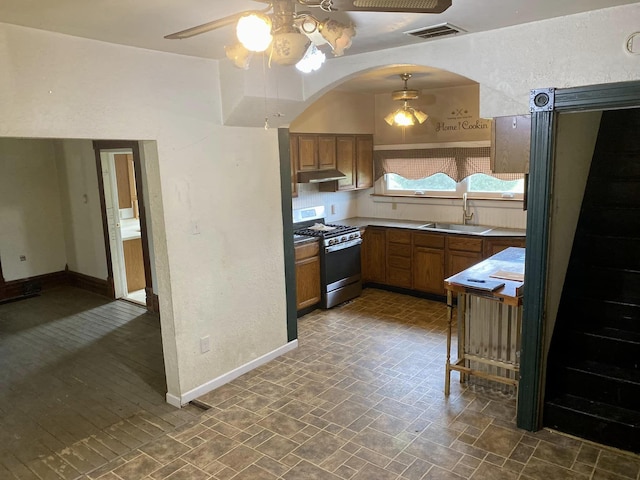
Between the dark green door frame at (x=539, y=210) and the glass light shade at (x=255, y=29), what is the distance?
1.85 meters

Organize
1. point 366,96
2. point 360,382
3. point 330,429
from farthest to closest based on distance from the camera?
point 366,96 < point 360,382 < point 330,429

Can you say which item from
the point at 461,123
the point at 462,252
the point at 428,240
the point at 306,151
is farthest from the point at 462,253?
the point at 306,151

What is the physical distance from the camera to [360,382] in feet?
12.3

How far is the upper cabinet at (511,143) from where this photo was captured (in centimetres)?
292

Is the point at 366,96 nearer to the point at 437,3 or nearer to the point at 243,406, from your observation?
the point at 243,406

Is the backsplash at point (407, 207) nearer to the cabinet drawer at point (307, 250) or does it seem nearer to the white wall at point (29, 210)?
the cabinet drawer at point (307, 250)

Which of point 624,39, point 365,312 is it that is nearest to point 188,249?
point 365,312

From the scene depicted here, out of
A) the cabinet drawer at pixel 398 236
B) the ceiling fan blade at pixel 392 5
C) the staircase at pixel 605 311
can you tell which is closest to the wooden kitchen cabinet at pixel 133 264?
the cabinet drawer at pixel 398 236

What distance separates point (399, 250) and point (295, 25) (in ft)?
14.3

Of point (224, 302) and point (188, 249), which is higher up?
point (188, 249)

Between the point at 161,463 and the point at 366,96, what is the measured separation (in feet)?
16.9

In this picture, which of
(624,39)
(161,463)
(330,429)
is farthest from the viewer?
(330,429)

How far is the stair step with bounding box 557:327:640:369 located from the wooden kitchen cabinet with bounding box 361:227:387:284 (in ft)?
9.55

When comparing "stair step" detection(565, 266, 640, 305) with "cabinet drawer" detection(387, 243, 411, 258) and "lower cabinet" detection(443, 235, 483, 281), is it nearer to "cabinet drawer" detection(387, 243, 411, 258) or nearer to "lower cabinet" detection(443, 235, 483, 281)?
"lower cabinet" detection(443, 235, 483, 281)
